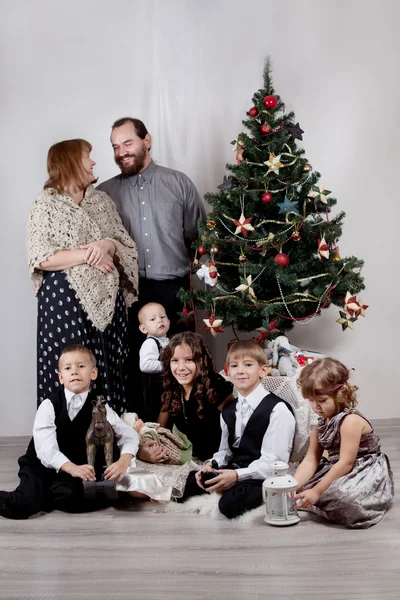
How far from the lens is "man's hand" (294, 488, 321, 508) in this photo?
282 cm

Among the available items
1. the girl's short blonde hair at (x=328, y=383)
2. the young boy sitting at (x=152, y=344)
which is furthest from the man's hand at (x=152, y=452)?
the girl's short blonde hair at (x=328, y=383)

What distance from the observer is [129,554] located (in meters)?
2.54

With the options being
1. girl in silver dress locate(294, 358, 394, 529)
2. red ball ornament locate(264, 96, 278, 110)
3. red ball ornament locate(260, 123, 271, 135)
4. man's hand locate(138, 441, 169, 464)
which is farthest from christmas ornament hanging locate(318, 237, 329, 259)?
man's hand locate(138, 441, 169, 464)

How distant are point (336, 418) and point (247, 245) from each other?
4.34 feet

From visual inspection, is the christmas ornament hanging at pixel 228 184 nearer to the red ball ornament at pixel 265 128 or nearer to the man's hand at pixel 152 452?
the red ball ornament at pixel 265 128

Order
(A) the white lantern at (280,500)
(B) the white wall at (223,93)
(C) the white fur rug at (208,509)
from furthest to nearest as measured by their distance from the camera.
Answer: (B) the white wall at (223,93)
(C) the white fur rug at (208,509)
(A) the white lantern at (280,500)

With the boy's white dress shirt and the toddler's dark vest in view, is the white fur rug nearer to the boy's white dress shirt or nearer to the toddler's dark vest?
the toddler's dark vest

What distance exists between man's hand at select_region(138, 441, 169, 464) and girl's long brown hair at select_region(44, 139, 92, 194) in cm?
135

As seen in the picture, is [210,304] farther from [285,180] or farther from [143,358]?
[285,180]

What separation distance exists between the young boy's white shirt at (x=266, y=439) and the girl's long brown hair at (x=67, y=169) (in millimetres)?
1478

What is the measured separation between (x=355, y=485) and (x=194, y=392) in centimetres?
104

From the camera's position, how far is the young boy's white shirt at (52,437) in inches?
125

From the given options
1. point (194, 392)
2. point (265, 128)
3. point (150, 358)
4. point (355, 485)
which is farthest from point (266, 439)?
point (265, 128)

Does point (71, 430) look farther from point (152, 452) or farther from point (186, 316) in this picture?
point (186, 316)
